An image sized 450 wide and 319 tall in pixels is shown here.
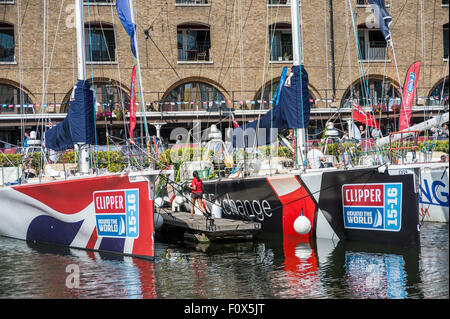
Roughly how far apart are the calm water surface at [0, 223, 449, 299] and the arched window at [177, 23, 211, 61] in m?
21.1

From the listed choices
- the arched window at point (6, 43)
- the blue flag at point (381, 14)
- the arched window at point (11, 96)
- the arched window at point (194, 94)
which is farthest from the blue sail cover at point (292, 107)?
the arched window at point (6, 43)

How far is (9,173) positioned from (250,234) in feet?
22.9

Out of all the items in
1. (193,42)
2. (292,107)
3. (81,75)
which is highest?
(193,42)

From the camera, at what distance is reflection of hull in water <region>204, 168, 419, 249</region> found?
45.8 feet

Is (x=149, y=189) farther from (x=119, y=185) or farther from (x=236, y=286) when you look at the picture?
(x=236, y=286)

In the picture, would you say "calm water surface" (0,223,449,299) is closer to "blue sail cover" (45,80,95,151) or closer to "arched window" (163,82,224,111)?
"blue sail cover" (45,80,95,151)

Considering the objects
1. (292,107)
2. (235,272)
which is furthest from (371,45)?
(235,272)

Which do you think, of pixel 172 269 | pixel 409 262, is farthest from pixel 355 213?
pixel 172 269

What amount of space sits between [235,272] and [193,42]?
2477cm

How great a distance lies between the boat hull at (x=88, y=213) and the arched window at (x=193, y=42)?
20.0 metres

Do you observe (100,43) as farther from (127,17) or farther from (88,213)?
(88,213)

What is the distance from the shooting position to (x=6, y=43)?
33.8 m

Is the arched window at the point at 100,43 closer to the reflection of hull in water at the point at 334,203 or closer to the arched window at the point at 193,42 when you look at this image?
the arched window at the point at 193,42

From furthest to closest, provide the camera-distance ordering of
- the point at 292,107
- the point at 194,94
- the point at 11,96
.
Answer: the point at 194,94
the point at 11,96
the point at 292,107
